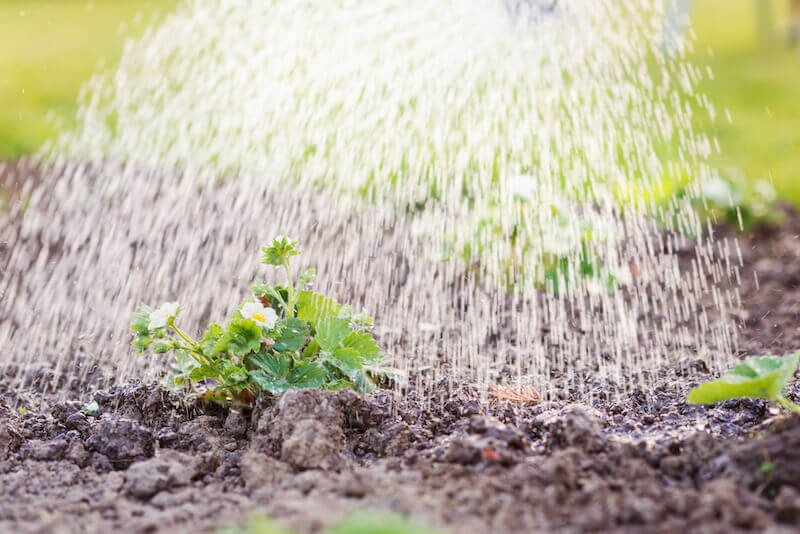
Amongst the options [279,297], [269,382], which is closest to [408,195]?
[279,297]

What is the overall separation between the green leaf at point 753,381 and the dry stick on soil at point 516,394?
2.16 feet

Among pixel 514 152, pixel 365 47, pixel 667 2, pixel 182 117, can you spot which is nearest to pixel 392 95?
pixel 365 47

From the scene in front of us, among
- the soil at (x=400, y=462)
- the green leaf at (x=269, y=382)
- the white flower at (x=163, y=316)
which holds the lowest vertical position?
the soil at (x=400, y=462)

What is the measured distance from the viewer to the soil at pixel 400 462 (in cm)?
155

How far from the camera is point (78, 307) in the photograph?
11.2 ft

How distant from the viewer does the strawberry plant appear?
2.18 m

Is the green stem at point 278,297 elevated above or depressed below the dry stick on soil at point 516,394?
above

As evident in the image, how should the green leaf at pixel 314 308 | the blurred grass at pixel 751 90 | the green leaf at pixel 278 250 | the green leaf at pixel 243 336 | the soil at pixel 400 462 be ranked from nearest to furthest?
the soil at pixel 400 462, the green leaf at pixel 243 336, the green leaf at pixel 278 250, the green leaf at pixel 314 308, the blurred grass at pixel 751 90

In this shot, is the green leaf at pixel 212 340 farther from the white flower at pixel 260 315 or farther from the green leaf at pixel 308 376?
the green leaf at pixel 308 376

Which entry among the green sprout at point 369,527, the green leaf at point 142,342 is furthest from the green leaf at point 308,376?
the green sprout at point 369,527

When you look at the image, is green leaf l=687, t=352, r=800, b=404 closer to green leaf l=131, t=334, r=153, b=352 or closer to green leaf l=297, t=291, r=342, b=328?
green leaf l=297, t=291, r=342, b=328

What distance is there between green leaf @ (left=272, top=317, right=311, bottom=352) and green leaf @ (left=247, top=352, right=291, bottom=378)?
0.03 metres

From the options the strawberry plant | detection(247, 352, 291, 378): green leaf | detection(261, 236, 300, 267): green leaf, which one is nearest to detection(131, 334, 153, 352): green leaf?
the strawberry plant

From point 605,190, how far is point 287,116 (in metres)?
2.37
